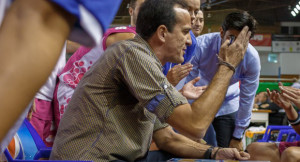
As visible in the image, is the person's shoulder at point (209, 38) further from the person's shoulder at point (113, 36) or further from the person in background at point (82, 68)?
the person's shoulder at point (113, 36)

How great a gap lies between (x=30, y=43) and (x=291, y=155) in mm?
2796

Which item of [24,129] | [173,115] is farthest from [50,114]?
[173,115]

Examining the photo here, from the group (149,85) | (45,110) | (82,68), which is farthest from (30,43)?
(45,110)

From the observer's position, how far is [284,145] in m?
3.25

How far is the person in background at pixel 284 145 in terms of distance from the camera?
294cm

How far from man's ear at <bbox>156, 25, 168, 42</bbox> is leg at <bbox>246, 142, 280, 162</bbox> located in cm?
191

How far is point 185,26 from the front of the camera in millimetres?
1800

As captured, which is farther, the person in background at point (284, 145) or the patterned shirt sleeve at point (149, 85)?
the person in background at point (284, 145)

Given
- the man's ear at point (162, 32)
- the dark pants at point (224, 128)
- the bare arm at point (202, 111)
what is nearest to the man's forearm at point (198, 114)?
the bare arm at point (202, 111)

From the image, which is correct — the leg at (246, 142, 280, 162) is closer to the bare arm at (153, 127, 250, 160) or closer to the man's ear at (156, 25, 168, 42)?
the bare arm at (153, 127, 250, 160)

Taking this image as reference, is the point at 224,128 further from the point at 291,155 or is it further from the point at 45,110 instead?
the point at 45,110

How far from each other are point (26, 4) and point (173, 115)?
1.07 m

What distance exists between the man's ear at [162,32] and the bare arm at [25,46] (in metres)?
1.37

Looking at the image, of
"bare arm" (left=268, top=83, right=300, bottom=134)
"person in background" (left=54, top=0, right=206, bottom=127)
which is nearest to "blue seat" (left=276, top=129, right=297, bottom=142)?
"bare arm" (left=268, top=83, right=300, bottom=134)
